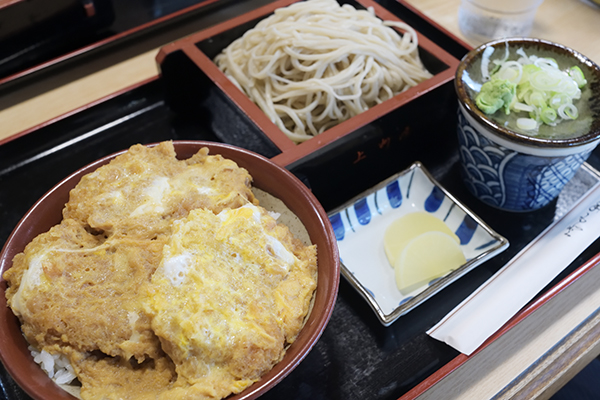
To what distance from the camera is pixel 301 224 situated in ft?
4.43

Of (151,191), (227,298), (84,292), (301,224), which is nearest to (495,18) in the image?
(301,224)

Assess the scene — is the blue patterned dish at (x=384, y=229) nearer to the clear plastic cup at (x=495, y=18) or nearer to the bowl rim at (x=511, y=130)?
the bowl rim at (x=511, y=130)

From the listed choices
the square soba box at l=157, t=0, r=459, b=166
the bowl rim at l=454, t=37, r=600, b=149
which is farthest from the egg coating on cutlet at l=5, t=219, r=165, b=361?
the bowl rim at l=454, t=37, r=600, b=149

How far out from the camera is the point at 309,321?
1.15m

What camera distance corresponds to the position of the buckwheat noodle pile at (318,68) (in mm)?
2027

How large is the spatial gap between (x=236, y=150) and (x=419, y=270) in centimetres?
73

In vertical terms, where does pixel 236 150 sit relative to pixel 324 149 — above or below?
above

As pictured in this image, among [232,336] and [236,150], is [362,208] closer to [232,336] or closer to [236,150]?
[236,150]

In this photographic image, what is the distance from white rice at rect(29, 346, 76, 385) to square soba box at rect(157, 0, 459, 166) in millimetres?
845

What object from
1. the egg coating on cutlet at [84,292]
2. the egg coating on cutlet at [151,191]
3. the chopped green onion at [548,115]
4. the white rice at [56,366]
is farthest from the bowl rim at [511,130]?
the white rice at [56,366]

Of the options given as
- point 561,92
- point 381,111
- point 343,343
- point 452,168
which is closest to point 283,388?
point 343,343

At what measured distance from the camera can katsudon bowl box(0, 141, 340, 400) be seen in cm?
104

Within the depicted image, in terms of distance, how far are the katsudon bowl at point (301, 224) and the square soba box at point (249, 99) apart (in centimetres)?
24

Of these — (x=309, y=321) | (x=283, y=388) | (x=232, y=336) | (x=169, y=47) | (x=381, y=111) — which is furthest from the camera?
(x=169, y=47)
